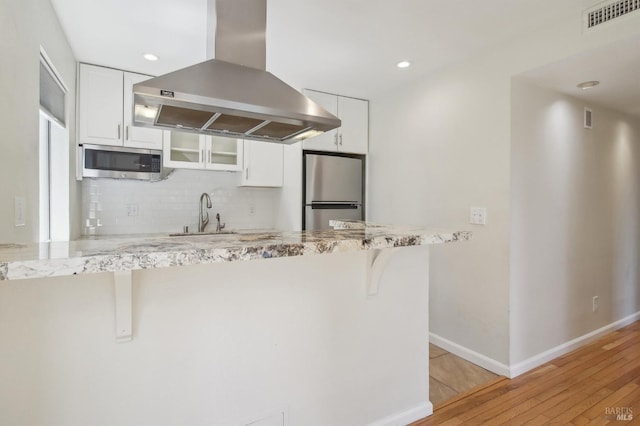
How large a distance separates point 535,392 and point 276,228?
263 cm

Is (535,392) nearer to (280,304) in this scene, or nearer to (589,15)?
(280,304)

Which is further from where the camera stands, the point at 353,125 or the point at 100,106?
the point at 353,125

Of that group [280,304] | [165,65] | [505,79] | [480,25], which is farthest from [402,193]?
[165,65]

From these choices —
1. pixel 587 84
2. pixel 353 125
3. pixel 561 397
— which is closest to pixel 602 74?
pixel 587 84

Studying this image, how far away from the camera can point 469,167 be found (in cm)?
265

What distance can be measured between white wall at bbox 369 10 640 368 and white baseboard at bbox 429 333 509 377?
0.02m

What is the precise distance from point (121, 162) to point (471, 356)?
3.27 m

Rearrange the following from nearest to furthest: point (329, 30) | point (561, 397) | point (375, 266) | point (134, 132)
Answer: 1. point (375, 266)
2. point (561, 397)
3. point (329, 30)
4. point (134, 132)

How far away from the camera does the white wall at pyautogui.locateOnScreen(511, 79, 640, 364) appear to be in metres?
2.46

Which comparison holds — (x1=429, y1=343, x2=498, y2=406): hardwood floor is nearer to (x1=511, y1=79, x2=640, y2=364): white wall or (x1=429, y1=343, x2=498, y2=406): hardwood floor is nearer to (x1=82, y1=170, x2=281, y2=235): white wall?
(x1=511, y1=79, x2=640, y2=364): white wall

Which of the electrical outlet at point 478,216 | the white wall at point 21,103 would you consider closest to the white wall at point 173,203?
the white wall at point 21,103

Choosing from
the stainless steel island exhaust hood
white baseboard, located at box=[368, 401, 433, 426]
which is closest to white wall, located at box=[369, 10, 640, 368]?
white baseboard, located at box=[368, 401, 433, 426]

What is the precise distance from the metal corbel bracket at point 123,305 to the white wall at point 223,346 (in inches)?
1.2

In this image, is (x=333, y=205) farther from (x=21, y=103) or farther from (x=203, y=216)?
(x=21, y=103)
